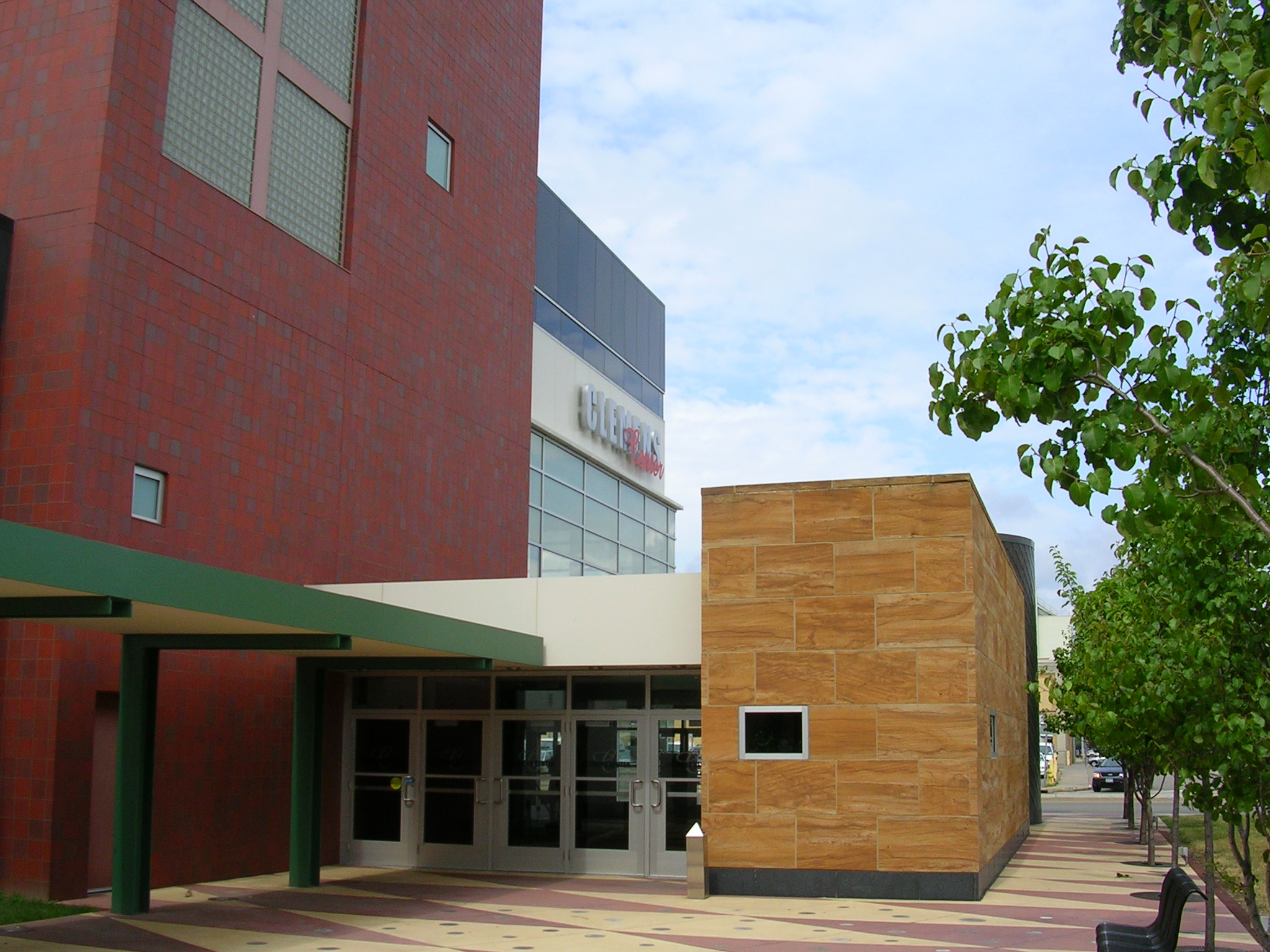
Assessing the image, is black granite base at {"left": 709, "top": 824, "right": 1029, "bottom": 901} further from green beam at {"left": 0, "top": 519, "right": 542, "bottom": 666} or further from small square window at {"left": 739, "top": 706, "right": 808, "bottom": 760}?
green beam at {"left": 0, "top": 519, "right": 542, "bottom": 666}

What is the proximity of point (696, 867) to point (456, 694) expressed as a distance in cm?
544

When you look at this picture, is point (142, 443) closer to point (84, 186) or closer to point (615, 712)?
point (84, 186)

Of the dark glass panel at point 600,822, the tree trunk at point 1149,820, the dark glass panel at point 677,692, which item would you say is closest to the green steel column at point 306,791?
the dark glass panel at point 600,822

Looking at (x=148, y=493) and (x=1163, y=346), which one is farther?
(x=148, y=493)

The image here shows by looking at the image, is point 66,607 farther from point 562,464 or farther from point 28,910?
point 562,464

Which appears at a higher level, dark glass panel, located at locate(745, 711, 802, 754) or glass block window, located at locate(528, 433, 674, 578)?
glass block window, located at locate(528, 433, 674, 578)

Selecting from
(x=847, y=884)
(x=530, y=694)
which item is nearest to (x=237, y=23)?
(x=530, y=694)

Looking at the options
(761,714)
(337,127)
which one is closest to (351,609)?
(761,714)

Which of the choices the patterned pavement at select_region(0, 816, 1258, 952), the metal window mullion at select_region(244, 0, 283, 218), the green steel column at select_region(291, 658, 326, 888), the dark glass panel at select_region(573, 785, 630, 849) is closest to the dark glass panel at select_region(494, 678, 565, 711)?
the dark glass panel at select_region(573, 785, 630, 849)

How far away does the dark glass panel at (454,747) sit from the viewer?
64.5 ft

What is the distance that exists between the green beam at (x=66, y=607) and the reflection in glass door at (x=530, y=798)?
8.54 m

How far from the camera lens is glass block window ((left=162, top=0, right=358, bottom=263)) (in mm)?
17547

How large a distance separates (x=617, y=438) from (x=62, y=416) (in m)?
16.4

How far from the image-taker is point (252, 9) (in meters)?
19.0
